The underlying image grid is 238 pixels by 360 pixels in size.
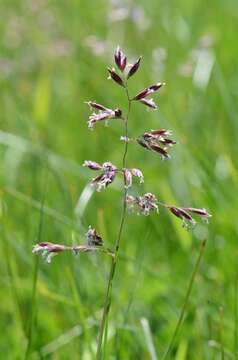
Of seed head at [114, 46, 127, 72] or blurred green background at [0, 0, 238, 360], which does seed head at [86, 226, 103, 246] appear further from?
blurred green background at [0, 0, 238, 360]

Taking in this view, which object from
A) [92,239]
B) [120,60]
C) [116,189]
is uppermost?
[116,189]

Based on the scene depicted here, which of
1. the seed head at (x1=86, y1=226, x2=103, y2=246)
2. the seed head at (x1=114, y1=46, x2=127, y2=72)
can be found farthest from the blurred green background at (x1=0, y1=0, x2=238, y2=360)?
the seed head at (x1=114, y1=46, x2=127, y2=72)

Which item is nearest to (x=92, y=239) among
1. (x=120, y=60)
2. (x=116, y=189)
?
(x=120, y=60)

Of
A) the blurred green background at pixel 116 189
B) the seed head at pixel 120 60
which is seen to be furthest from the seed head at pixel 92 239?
the blurred green background at pixel 116 189

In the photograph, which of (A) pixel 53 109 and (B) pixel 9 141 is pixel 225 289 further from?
(A) pixel 53 109

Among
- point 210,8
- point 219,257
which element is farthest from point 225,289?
point 210,8

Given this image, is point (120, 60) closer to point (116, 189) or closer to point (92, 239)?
point (92, 239)

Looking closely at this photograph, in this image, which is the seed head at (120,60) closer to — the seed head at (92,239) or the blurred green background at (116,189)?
the seed head at (92,239)

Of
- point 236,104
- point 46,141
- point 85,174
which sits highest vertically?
point 236,104
